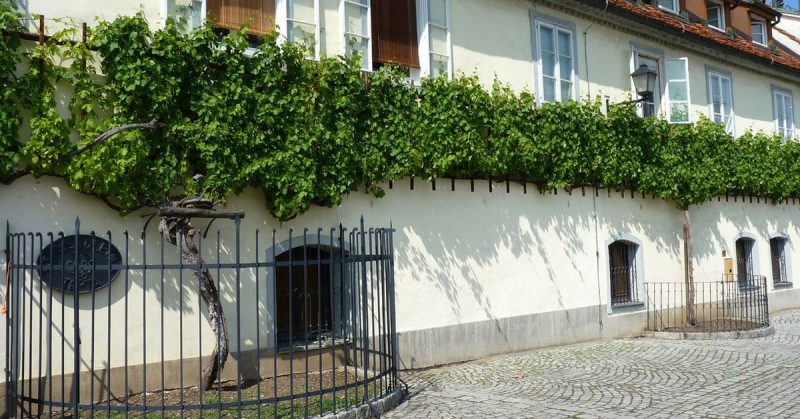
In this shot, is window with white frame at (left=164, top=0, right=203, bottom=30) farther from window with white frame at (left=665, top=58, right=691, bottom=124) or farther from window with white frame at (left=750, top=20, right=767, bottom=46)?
window with white frame at (left=750, top=20, right=767, bottom=46)

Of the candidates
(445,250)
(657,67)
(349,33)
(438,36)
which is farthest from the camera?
(657,67)

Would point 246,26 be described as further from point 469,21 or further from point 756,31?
point 756,31

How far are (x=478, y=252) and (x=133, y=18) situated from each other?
5.90m

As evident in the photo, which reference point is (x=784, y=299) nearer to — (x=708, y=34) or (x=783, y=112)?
(x=783, y=112)

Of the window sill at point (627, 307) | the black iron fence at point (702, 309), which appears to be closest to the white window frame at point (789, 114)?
the black iron fence at point (702, 309)

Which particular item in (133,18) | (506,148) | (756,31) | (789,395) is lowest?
(789,395)

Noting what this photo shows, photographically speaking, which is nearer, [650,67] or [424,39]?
[424,39]

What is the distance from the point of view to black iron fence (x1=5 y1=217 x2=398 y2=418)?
259 inches

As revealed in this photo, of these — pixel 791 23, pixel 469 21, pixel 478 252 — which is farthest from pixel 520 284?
pixel 791 23

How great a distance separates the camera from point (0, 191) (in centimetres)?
702

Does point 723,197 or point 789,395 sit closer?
point 789,395

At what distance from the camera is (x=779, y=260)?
18.3 metres

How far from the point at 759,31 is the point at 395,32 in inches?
573

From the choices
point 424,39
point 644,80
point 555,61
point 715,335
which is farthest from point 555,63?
point 715,335
